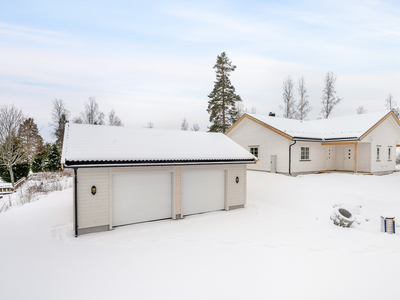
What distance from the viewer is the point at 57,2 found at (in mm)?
11172

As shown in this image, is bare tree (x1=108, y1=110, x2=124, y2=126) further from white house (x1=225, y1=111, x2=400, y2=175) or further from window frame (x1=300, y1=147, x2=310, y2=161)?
Answer: window frame (x1=300, y1=147, x2=310, y2=161)

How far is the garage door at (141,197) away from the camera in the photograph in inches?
311

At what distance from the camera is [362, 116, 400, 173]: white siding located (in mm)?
18702

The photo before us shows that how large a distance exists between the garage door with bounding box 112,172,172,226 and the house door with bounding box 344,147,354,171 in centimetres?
1742

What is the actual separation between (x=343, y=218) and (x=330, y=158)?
12996 millimetres

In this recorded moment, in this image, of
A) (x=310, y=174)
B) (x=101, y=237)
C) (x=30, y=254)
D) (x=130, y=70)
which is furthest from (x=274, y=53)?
(x=30, y=254)

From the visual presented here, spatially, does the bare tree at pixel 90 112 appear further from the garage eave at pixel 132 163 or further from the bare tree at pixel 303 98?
the garage eave at pixel 132 163

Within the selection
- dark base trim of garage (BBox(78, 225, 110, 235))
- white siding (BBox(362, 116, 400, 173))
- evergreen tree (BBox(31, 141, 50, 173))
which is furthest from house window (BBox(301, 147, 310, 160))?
evergreen tree (BBox(31, 141, 50, 173))

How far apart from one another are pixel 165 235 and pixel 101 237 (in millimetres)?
1933

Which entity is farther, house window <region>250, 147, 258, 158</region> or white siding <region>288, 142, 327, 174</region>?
house window <region>250, 147, 258, 158</region>

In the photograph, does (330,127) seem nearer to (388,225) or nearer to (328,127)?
(328,127)

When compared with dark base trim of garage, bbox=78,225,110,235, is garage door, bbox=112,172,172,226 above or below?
above

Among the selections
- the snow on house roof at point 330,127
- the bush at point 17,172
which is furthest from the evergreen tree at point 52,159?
the snow on house roof at point 330,127

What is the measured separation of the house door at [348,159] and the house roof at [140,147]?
13516 millimetres
